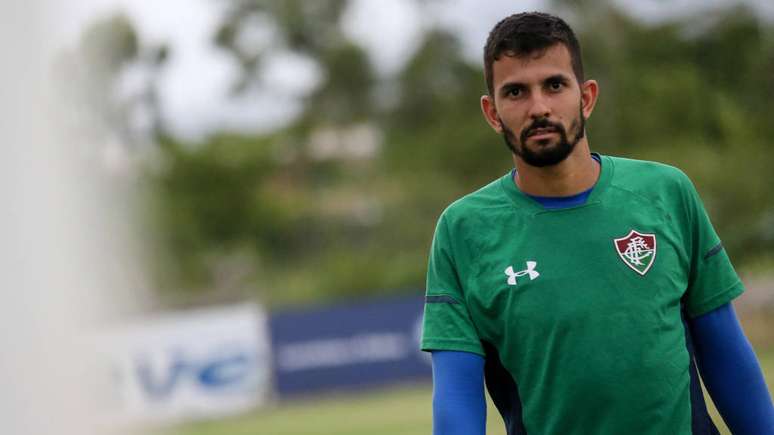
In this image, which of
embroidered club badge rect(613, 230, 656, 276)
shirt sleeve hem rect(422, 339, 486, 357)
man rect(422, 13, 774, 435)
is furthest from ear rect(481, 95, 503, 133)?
shirt sleeve hem rect(422, 339, 486, 357)

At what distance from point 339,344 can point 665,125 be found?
47.8 ft

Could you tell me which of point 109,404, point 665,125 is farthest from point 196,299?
point 665,125

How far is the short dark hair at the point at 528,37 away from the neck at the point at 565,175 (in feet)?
0.59

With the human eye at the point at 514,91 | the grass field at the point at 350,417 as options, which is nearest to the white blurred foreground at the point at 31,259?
the grass field at the point at 350,417

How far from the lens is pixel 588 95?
3.35 m

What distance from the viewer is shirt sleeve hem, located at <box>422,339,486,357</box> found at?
332 cm

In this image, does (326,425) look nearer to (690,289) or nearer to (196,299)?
(196,299)

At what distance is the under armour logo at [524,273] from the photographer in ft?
10.8

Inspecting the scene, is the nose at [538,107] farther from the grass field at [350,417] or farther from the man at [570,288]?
the grass field at [350,417]

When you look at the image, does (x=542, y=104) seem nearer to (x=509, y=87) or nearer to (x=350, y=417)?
(x=509, y=87)

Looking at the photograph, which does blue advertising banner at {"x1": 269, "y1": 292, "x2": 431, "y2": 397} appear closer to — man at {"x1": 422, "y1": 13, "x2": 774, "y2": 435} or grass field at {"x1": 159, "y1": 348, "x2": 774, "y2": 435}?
grass field at {"x1": 159, "y1": 348, "x2": 774, "y2": 435}

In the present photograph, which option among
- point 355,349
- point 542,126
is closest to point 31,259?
point 542,126

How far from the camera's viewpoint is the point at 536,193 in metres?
3.38

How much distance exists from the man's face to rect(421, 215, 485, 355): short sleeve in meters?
0.31
